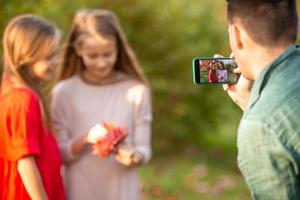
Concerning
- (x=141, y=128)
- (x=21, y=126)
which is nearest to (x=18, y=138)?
(x=21, y=126)

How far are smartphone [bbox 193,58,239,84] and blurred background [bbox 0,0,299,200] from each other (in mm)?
4874

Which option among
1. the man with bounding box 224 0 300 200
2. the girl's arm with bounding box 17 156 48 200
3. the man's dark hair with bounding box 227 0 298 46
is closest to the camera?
the man with bounding box 224 0 300 200

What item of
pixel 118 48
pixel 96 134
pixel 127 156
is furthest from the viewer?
pixel 118 48

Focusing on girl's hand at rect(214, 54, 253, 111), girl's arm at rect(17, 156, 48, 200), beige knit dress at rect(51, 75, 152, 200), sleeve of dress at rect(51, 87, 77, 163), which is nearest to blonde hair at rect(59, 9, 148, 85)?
beige knit dress at rect(51, 75, 152, 200)

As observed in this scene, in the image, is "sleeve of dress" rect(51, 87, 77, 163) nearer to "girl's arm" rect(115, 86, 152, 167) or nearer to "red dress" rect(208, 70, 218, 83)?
"girl's arm" rect(115, 86, 152, 167)

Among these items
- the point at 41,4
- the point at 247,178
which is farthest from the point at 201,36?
the point at 247,178

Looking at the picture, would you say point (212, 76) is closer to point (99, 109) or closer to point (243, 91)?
point (243, 91)

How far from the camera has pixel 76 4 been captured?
322 inches

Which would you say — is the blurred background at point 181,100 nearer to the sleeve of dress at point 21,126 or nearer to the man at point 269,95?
the sleeve of dress at point 21,126

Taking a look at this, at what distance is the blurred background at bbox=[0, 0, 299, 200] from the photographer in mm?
9719

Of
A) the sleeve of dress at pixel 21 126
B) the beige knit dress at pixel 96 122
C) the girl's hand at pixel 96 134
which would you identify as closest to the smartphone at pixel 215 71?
the sleeve of dress at pixel 21 126

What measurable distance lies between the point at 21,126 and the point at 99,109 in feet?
2.98

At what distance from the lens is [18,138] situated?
Result: 415 cm

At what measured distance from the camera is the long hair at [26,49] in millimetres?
4387
